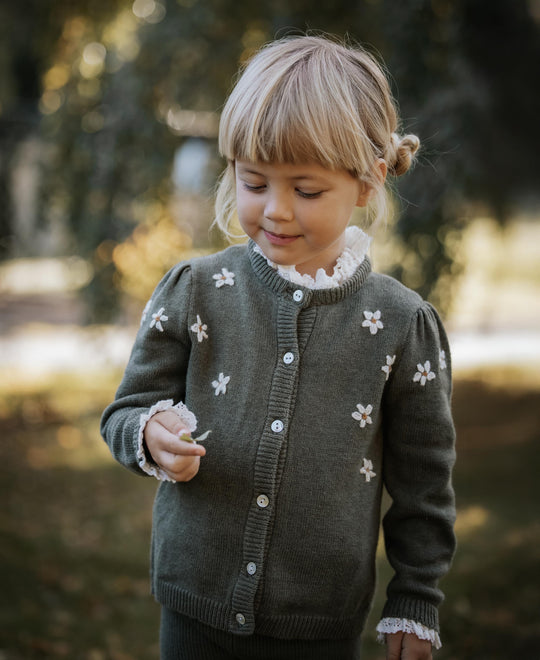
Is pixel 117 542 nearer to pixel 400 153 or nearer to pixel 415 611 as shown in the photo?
pixel 415 611

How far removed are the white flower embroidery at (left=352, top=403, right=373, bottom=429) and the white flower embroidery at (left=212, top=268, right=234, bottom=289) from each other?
312 millimetres

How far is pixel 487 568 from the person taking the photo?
11.0 ft

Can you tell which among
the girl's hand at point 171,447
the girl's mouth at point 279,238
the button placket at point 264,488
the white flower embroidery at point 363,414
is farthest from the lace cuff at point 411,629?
the girl's mouth at point 279,238

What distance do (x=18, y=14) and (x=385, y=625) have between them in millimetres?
3893

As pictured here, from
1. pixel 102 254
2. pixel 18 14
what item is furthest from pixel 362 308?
pixel 18 14

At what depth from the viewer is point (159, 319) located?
1.33m

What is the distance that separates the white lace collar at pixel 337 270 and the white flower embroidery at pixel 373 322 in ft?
0.25

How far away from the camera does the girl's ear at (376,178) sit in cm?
129

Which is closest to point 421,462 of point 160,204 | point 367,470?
point 367,470

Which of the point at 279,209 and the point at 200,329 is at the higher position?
the point at 279,209

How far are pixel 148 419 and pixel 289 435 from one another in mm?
238

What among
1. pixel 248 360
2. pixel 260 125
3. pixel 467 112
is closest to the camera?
pixel 260 125

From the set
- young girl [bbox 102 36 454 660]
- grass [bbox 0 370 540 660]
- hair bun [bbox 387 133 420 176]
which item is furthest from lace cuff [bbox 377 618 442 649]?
grass [bbox 0 370 540 660]

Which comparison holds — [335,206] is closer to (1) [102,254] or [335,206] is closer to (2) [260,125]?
(2) [260,125]
